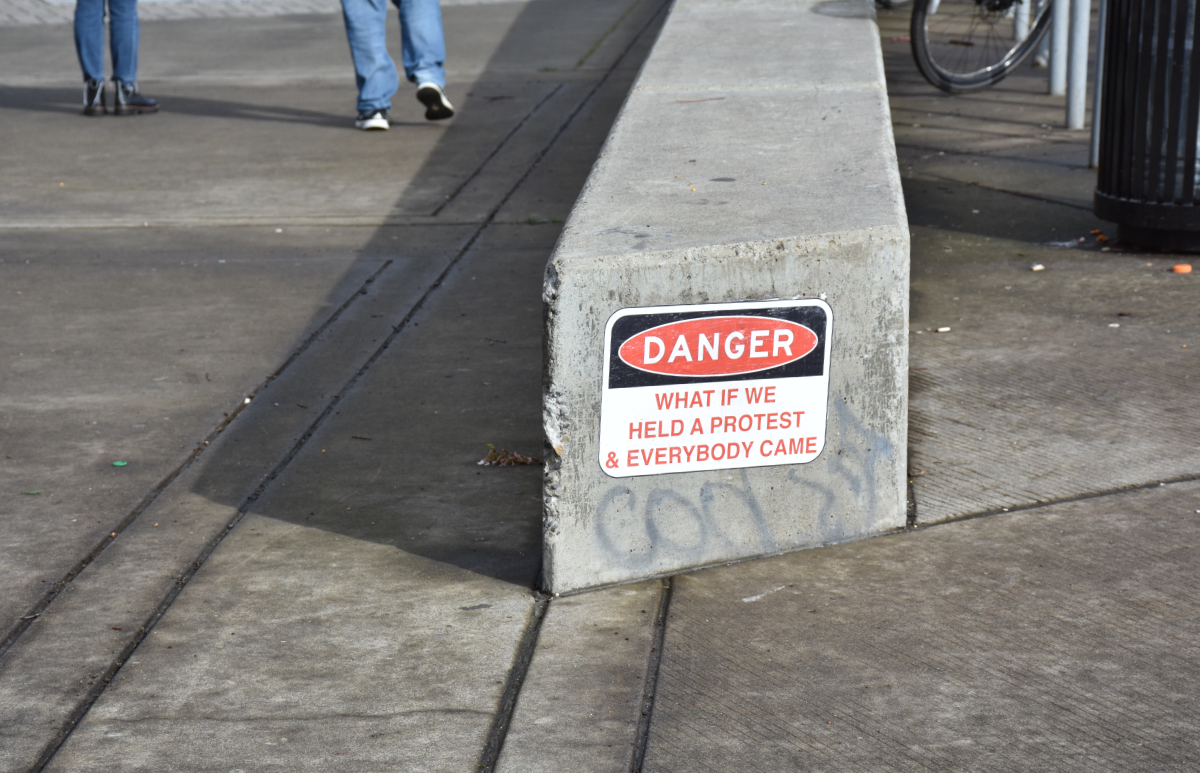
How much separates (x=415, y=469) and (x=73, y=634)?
3.57 feet

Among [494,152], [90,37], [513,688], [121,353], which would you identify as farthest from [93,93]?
[513,688]

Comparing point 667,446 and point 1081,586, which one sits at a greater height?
point 667,446

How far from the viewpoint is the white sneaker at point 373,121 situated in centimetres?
812

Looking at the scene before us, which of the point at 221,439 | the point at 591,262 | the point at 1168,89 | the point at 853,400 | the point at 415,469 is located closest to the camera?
the point at 591,262

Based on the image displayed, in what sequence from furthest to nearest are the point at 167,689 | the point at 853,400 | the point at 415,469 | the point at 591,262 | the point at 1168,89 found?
the point at 1168,89 < the point at 415,469 < the point at 853,400 < the point at 591,262 < the point at 167,689

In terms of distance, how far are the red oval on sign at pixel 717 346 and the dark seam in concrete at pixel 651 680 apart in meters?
0.51

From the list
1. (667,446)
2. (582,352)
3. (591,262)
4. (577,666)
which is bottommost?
(577,666)

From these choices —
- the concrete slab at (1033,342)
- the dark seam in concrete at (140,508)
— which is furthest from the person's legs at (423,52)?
the dark seam in concrete at (140,508)

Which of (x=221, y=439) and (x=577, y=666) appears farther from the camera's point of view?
(x=221, y=439)

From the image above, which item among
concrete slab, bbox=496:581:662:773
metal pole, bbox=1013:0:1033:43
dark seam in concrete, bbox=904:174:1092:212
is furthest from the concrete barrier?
metal pole, bbox=1013:0:1033:43

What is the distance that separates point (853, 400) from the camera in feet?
10.3

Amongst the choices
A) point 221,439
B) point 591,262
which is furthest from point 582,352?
point 221,439

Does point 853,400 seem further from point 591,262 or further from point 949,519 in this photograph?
point 591,262

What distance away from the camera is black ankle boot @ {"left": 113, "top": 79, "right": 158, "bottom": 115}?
8.84m
